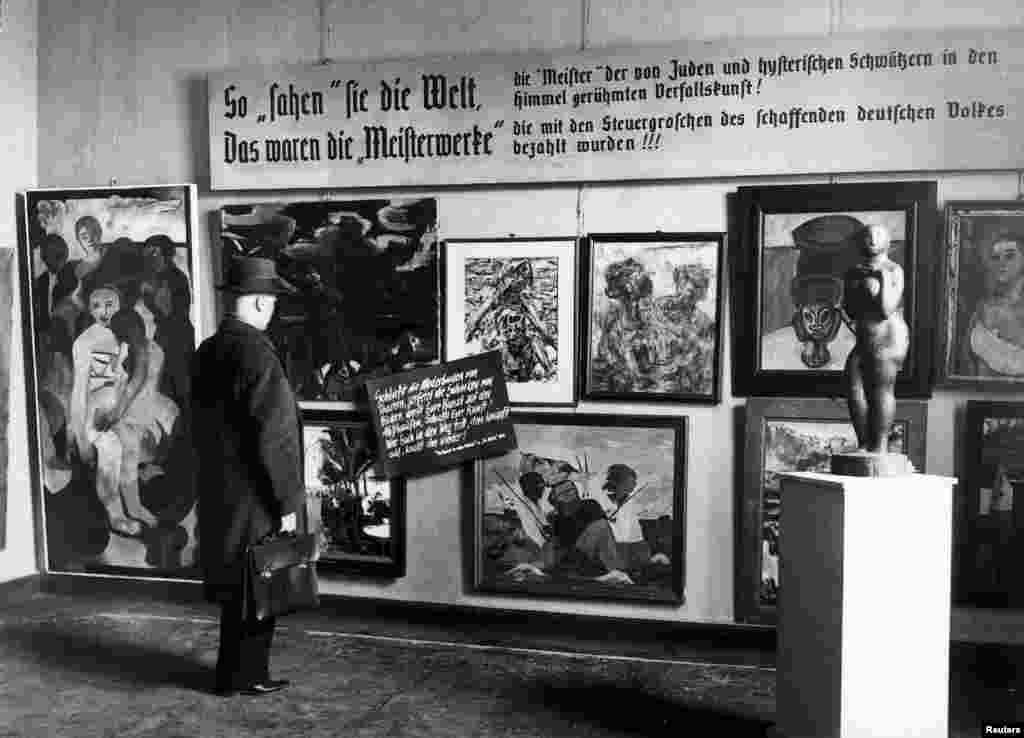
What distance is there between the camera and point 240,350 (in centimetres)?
422

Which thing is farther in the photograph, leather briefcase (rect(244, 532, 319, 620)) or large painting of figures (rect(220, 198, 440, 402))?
large painting of figures (rect(220, 198, 440, 402))

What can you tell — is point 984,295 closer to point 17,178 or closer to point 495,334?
point 495,334

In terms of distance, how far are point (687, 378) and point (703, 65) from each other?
149cm

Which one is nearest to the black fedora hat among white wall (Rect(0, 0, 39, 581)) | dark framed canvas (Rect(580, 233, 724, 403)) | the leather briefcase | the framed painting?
the leather briefcase

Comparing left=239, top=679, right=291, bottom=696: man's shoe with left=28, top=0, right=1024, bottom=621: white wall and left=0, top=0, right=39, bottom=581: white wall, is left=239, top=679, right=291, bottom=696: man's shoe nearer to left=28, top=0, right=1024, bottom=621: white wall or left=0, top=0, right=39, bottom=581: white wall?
left=28, top=0, right=1024, bottom=621: white wall

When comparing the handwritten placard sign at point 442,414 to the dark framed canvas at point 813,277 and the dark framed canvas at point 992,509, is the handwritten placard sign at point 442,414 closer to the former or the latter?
the dark framed canvas at point 813,277

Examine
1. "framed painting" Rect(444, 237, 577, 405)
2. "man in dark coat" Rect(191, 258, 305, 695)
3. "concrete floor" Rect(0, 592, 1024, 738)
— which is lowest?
"concrete floor" Rect(0, 592, 1024, 738)

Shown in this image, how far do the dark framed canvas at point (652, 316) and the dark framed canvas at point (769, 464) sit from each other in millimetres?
272

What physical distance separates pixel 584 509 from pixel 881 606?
190 cm

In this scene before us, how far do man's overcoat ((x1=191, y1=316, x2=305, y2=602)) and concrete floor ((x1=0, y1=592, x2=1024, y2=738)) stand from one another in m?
0.57

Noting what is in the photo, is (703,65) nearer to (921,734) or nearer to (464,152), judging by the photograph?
(464,152)

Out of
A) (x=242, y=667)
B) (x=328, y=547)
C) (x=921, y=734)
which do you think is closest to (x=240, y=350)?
(x=242, y=667)

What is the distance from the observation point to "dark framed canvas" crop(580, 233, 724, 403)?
504 centimetres

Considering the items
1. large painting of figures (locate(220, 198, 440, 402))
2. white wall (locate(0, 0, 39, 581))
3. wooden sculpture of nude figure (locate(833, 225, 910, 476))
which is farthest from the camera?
white wall (locate(0, 0, 39, 581))
